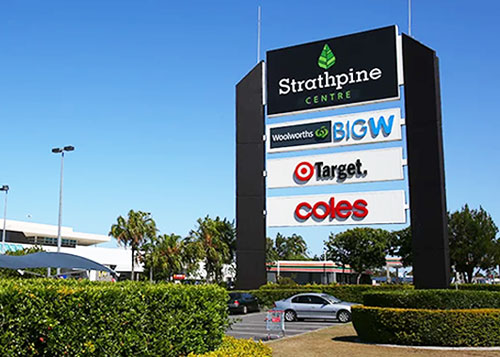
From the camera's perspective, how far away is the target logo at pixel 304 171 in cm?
2997

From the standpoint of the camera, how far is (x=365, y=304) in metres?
17.0

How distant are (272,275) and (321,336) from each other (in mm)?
52428

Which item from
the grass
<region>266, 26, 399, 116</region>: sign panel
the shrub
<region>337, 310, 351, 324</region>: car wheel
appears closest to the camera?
the shrub

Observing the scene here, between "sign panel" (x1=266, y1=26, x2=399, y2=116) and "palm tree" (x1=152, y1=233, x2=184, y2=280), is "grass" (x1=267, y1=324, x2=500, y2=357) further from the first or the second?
"palm tree" (x1=152, y1=233, x2=184, y2=280)

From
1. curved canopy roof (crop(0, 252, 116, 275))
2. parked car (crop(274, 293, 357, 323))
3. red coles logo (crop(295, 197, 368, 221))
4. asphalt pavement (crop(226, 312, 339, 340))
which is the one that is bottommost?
asphalt pavement (crop(226, 312, 339, 340))

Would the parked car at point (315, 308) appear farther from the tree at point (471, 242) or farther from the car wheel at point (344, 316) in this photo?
the tree at point (471, 242)

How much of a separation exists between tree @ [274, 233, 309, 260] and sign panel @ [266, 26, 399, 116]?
252 feet

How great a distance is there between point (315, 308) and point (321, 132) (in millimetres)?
9783

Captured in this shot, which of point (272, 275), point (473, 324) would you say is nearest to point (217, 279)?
point (272, 275)

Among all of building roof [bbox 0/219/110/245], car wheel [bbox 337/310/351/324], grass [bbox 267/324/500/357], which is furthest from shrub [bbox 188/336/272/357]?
building roof [bbox 0/219/110/245]

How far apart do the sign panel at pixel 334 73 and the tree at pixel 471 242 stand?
34764 millimetres

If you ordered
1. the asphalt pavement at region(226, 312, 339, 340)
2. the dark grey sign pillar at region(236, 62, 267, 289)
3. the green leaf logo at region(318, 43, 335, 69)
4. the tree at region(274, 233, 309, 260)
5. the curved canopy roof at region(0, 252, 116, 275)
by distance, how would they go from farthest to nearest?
1. the tree at region(274, 233, 309, 260)
2. the dark grey sign pillar at region(236, 62, 267, 289)
3. the green leaf logo at region(318, 43, 335, 69)
4. the asphalt pavement at region(226, 312, 339, 340)
5. the curved canopy roof at region(0, 252, 116, 275)

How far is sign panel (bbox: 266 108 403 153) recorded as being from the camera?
2827cm

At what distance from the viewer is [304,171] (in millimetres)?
30156
